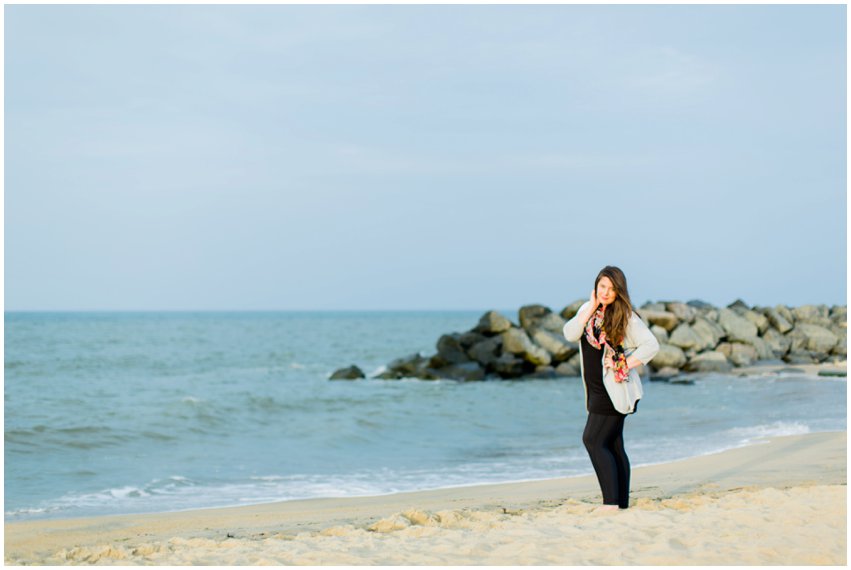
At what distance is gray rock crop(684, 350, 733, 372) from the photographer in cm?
2678

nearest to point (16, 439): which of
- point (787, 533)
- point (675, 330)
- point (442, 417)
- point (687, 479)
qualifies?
point (442, 417)

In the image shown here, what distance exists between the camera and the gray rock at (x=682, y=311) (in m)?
29.2

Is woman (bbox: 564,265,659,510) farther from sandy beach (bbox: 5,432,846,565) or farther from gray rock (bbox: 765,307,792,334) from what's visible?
gray rock (bbox: 765,307,792,334)

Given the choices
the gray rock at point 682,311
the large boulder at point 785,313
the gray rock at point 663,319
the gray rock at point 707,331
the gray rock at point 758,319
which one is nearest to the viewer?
the gray rock at point 663,319

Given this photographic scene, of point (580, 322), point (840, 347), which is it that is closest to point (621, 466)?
point (580, 322)

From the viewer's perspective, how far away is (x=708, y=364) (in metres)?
26.9

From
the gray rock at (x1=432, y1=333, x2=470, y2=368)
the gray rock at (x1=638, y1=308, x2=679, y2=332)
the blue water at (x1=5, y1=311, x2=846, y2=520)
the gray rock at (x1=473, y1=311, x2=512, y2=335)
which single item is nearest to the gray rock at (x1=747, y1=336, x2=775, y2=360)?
the gray rock at (x1=638, y1=308, x2=679, y2=332)

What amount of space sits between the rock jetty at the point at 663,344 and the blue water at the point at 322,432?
4.44ft

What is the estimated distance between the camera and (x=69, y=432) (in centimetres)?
1534

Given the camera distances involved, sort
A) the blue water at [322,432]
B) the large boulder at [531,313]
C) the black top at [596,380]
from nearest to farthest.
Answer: the black top at [596,380], the blue water at [322,432], the large boulder at [531,313]

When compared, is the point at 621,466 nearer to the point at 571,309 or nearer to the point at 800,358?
the point at 571,309

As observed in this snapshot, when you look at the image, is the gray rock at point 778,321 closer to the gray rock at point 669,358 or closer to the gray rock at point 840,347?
the gray rock at point 840,347

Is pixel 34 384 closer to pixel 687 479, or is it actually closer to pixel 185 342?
pixel 687 479

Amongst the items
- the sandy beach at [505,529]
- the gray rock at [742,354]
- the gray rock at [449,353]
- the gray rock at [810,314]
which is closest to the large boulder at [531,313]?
the gray rock at [449,353]
